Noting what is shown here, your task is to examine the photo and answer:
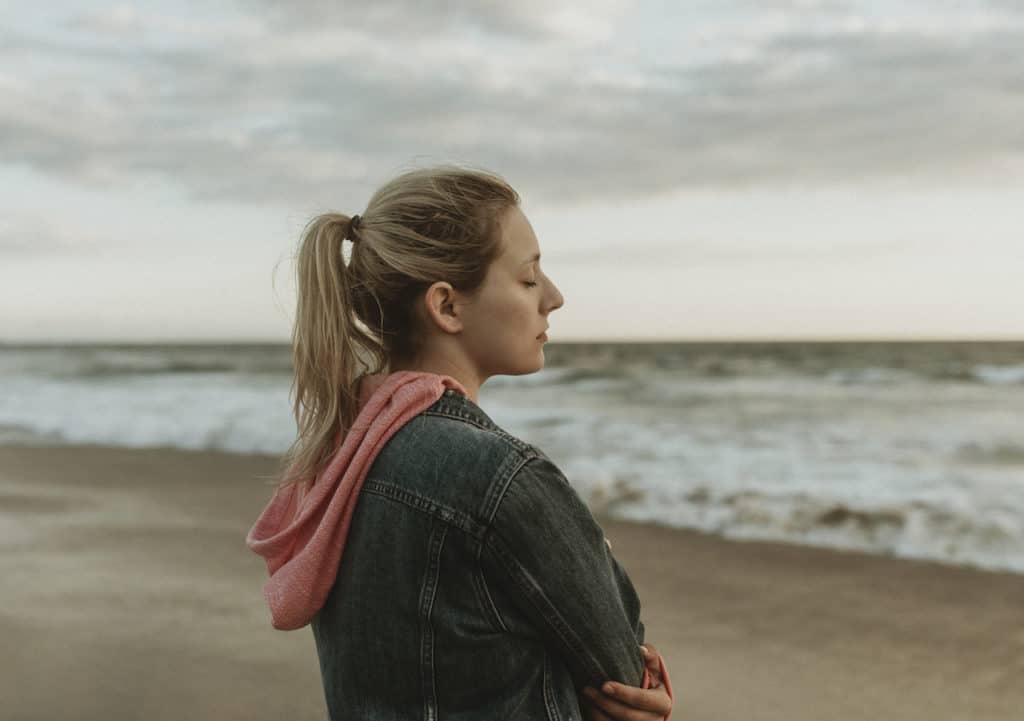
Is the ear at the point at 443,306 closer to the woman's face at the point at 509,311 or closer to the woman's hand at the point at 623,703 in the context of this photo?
the woman's face at the point at 509,311

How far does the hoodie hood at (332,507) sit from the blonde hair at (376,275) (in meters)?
0.07

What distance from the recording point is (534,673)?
1.33m

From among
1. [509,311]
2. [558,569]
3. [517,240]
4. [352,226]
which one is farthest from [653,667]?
[352,226]

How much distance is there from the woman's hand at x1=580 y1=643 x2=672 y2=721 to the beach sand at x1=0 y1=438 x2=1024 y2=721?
185cm

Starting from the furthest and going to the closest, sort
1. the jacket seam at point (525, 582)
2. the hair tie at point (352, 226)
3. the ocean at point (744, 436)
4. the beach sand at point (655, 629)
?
1. the ocean at point (744, 436)
2. the beach sand at point (655, 629)
3. the hair tie at point (352, 226)
4. the jacket seam at point (525, 582)

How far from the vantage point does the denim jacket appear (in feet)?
4.12

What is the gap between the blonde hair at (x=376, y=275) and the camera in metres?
1.48

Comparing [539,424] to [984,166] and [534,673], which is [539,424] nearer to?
[984,166]

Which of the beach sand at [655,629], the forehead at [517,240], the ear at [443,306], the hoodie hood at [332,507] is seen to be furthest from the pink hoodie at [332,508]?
the beach sand at [655,629]

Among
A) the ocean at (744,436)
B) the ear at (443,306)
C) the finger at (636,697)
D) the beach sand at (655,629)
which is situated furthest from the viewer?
the ocean at (744,436)

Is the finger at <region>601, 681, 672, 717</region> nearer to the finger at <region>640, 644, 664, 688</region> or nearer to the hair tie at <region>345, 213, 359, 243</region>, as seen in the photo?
the finger at <region>640, 644, 664, 688</region>

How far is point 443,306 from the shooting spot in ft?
4.95

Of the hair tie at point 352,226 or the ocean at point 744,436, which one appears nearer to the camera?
the hair tie at point 352,226

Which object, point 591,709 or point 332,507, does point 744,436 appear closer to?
point 591,709
